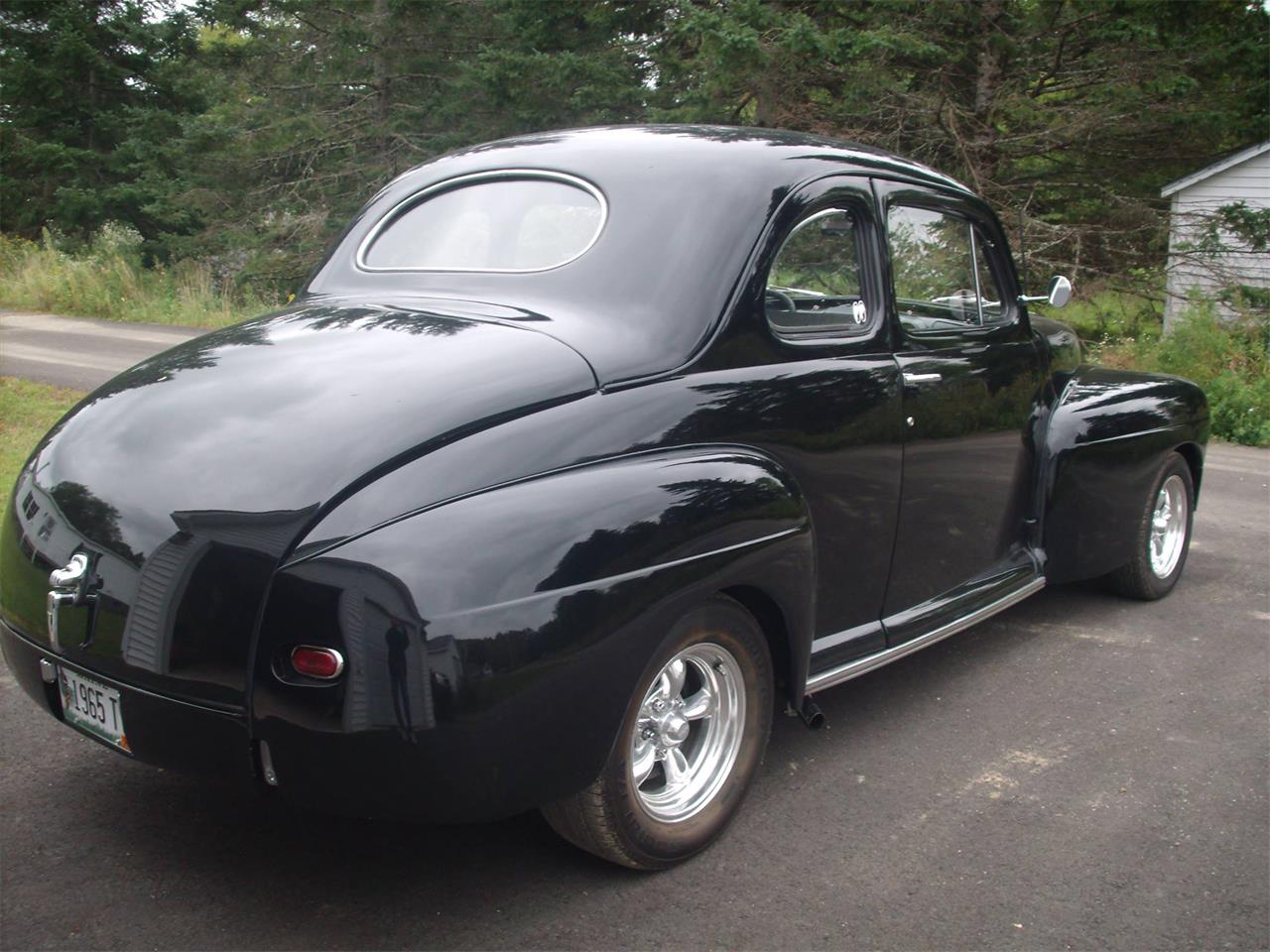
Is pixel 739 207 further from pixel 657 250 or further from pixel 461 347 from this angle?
pixel 461 347

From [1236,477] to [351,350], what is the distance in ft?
25.5

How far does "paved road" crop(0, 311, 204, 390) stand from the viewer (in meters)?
11.6

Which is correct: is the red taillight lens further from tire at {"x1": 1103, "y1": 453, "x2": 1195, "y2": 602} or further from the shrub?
the shrub

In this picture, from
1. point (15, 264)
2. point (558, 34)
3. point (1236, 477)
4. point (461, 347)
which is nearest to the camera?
point (461, 347)

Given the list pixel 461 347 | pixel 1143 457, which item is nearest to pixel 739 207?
pixel 461 347

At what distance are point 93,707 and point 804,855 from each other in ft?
5.97

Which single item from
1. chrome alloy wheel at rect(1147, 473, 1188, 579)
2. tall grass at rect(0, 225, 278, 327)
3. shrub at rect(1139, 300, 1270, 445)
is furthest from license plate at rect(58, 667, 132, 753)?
tall grass at rect(0, 225, 278, 327)

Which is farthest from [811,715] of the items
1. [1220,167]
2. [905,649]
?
[1220,167]

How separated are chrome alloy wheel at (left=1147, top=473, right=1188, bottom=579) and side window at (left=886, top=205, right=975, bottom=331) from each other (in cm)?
172

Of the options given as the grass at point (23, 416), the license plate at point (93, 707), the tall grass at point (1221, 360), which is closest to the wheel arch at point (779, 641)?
the license plate at point (93, 707)

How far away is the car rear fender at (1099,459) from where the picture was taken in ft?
15.2

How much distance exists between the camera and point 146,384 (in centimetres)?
301

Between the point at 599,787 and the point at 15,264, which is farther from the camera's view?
the point at 15,264

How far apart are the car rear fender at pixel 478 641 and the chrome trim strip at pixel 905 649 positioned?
3.02 feet
